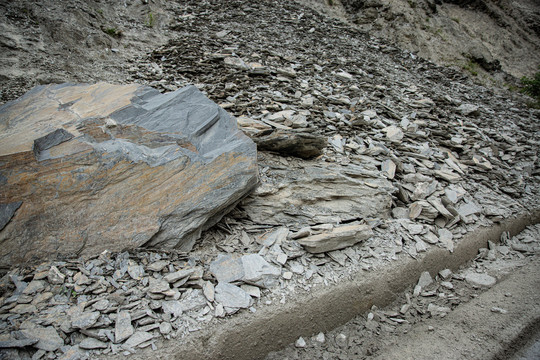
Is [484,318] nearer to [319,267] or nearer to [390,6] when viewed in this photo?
[319,267]

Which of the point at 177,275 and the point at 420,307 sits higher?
the point at 177,275

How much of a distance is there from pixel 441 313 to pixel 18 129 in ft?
15.8

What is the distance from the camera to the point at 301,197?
3.49m

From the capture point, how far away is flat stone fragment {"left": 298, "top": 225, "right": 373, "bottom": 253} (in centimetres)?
300

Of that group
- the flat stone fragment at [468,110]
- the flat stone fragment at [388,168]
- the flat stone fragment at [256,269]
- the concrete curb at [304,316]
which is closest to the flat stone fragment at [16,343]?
the concrete curb at [304,316]

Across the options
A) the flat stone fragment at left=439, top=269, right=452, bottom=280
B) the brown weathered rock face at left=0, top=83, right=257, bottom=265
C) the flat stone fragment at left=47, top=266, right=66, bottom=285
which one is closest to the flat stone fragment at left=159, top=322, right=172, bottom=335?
the brown weathered rock face at left=0, top=83, right=257, bottom=265

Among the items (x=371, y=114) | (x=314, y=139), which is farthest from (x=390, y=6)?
(x=314, y=139)

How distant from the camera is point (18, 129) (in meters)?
2.89

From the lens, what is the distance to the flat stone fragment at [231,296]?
8.05 feet

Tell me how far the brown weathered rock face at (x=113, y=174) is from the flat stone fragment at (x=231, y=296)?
0.65m

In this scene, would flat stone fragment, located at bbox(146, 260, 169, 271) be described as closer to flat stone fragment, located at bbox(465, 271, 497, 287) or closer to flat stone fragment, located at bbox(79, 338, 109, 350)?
flat stone fragment, located at bbox(79, 338, 109, 350)

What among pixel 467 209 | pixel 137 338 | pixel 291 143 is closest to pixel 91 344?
pixel 137 338

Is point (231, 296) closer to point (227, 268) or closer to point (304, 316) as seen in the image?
point (227, 268)

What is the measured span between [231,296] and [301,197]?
1.47 meters
